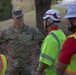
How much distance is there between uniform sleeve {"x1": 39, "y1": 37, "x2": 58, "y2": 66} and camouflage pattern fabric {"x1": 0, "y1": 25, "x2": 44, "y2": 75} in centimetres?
194

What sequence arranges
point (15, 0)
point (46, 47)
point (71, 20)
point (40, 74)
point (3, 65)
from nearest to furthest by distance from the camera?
1. point (3, 65)
2. point (71, 20)
3. point (46, 47)
4. point (40, 74)
5. point (15, 0)

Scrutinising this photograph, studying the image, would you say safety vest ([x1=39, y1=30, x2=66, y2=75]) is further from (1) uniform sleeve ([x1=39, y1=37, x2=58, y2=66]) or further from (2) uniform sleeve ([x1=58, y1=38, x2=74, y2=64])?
(2) uniform sleeve ([x1=58, y1=38, x2=74, y2=64])

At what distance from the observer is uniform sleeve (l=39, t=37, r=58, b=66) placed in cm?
496

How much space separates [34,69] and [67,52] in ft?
9.64

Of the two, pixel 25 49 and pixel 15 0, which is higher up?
pixel 25 49

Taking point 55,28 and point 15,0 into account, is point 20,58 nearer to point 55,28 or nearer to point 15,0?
point 55,28

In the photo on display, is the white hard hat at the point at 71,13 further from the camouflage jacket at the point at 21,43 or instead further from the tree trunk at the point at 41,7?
the tree trunk at the point at 41,7

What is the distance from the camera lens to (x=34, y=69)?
6980 mm

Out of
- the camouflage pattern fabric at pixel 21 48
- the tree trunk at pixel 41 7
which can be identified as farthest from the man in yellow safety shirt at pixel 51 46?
the tree trunk at pixel 41 7

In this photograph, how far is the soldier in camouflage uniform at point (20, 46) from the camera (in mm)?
6953

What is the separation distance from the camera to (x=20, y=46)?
6.96 metres

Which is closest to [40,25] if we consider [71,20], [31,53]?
[31,53]

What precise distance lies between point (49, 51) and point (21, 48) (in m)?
2.04

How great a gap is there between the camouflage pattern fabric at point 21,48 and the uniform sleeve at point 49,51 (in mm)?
1943
